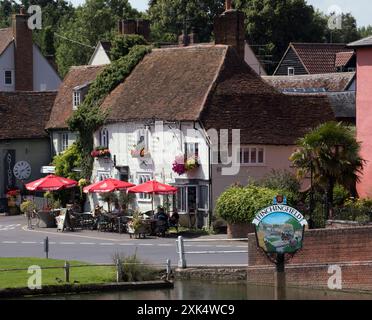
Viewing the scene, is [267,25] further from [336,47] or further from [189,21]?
[336,47]

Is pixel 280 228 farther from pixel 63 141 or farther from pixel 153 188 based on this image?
pixel 63 141

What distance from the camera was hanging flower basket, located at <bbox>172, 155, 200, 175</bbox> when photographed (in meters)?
53.4

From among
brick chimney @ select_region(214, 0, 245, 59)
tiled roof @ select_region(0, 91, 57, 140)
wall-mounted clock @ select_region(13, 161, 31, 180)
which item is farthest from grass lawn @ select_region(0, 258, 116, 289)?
tiled roof @ select_region(0, 91, 57, 140)

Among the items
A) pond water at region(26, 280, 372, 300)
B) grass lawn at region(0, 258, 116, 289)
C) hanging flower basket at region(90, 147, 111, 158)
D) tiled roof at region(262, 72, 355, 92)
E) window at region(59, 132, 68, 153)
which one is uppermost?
tiled roof at region(262, 72, 355, 92)

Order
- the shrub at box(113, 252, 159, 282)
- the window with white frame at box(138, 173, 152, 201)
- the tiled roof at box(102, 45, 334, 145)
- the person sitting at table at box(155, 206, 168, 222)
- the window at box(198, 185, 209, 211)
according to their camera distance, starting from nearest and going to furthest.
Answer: the shrub at box(113, 252, 159, 282), the person sitting at table at box(155, 206, 168, 222), the window at box(198, 185, 209, 211), the tiled roof at box(102, 45, 334, 145), the window with white frame at box(138, 173, 152, 201)

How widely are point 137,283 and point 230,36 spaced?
2365cm

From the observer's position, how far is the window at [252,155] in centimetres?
5341

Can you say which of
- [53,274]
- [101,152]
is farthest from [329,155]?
[101,152]

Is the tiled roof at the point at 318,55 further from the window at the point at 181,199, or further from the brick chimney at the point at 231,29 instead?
the window at the point at 181,199

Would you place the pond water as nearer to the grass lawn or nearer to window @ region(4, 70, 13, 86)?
the grass lawn

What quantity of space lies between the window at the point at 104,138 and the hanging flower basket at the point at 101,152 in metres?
0.32

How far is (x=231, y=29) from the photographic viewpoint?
59.5m

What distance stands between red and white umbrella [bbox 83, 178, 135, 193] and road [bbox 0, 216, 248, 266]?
1952 mm

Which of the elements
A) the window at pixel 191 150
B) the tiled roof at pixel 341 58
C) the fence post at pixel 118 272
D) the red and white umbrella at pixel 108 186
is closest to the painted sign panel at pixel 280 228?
the fence post at pixel 118 272
